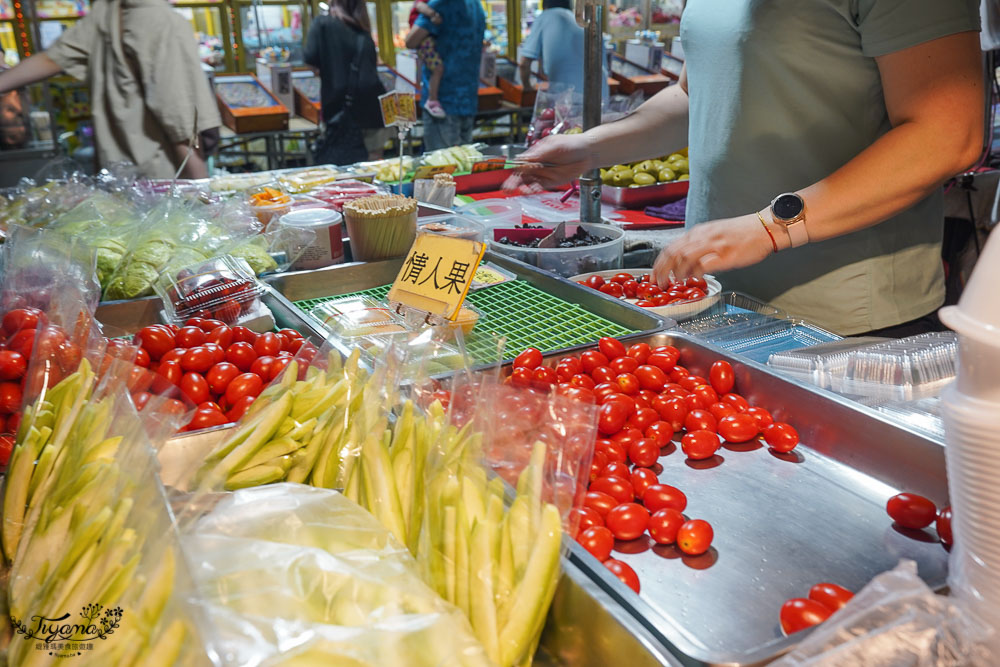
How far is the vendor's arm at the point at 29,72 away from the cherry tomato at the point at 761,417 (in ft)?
16.8

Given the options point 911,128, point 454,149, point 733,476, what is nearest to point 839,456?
point 733,476

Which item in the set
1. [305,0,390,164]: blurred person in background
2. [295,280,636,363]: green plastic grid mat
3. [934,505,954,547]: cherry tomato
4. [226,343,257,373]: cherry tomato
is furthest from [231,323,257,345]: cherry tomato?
[305,0,390,164]: blurred person in background

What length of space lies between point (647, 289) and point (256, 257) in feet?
4.61

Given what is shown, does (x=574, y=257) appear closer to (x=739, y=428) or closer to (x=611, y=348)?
(x=611, y=348)

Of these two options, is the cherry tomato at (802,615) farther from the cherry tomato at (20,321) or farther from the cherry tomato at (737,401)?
the cherry tomato at (20,321)

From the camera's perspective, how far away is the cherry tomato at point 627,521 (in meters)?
1.43

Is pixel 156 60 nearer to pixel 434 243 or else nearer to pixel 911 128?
pixel 434 243

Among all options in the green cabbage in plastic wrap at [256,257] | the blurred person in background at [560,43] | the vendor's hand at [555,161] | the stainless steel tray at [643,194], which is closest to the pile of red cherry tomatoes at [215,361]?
the green cabbage in plastic wrap at [256,257]

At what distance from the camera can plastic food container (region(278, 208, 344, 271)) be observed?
9.60ft

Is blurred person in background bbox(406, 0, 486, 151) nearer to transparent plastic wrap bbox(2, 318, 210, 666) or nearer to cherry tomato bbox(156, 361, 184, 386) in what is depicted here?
cherry tomato bbox(156, 361, 184, 386)

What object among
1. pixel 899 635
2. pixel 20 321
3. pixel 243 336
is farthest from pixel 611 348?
pixel 20 321

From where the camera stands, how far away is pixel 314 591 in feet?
3.03

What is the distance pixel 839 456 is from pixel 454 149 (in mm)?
3823

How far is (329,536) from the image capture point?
104 centimetres
